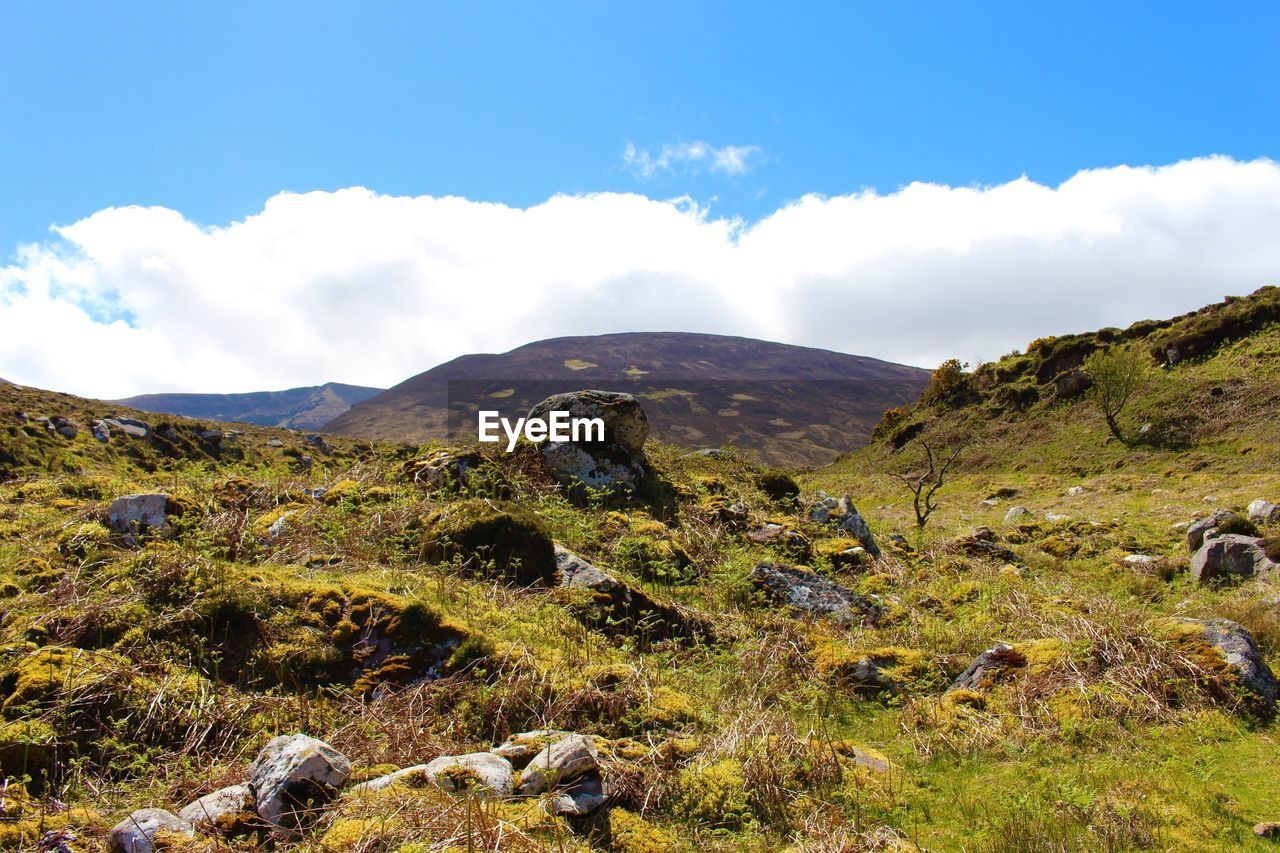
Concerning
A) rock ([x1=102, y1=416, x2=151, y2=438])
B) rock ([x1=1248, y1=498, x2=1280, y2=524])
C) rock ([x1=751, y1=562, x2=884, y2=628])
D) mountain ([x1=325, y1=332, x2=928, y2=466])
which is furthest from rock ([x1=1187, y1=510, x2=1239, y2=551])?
mountain ([x1=325, y1=332, x2=928, y2=466])

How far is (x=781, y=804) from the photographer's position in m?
4.15

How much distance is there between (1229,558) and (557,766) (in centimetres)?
1071

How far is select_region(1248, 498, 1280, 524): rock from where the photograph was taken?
1331 centimetres

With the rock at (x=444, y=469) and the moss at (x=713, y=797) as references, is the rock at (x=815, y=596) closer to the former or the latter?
the moss at (x=713, y=797)

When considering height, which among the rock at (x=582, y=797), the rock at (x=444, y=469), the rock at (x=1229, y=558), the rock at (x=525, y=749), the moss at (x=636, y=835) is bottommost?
the moss at (x=636, y=835)

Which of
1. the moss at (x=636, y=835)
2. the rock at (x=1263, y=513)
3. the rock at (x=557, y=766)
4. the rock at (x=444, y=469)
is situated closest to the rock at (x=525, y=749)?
the rock at (x=557, y=766)

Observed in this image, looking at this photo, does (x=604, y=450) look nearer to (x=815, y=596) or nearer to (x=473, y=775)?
(x=815, y=596)

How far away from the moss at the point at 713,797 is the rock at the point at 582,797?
51 centimetres

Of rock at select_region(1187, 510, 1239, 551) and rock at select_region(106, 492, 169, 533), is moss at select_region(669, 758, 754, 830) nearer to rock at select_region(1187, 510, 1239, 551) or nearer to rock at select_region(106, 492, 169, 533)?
rock at select_region(106, 492, 169, 533)

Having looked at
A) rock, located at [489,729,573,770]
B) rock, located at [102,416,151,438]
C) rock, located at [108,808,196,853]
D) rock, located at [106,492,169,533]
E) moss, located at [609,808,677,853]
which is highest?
rock, located at [102,416,151,438]

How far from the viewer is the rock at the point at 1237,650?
541 centimetres

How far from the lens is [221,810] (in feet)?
11.6

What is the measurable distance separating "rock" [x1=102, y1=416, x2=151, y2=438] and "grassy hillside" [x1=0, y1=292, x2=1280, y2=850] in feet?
51.3

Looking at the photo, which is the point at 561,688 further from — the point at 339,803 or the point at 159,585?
the point at 159,585
